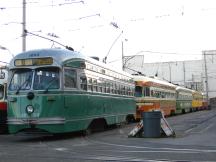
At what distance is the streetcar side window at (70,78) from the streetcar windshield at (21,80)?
134 centimetres

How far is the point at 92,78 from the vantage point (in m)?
20.7

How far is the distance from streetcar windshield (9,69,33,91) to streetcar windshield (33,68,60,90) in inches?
10.8

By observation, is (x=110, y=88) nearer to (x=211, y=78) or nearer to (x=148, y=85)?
(x=148, y=85)

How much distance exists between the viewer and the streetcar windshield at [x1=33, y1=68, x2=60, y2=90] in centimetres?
1798

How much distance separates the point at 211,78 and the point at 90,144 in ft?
308

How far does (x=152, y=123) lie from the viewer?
18969 mm

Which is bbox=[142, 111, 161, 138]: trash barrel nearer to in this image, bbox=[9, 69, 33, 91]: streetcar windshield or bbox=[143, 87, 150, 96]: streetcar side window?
bbox=[9, 69, 33, 91]: streetcar windshield

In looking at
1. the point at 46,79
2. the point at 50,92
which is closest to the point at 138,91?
the point at 46,79

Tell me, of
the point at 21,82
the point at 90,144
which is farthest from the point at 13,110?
the point at 90,144

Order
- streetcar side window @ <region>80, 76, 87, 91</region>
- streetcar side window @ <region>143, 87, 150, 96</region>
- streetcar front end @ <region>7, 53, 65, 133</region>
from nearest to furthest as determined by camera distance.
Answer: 1. streetcar front end @ <region>7, 53, 65, 133</region>
2. streetcar side window @ <region>80, 76, 87, 91</region>
3. streetcar side window @ <region>143, 87, 150, 96</region>

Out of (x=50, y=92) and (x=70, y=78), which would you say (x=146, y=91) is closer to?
(x=70, y=78)

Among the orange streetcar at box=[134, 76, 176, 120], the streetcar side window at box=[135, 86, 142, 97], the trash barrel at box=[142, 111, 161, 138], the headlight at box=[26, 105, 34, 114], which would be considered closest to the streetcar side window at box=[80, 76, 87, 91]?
the headlight at box=[26, 105, 34, 114]

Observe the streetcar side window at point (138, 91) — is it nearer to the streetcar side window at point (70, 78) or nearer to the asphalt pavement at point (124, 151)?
the streetcar side window at point (70, 78)

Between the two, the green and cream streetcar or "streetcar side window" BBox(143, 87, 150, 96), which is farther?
"streetcar side window" BBox(143, 87, 150, 96)
